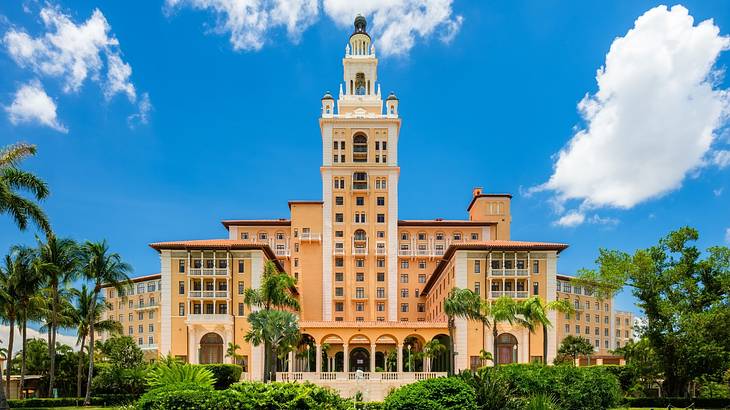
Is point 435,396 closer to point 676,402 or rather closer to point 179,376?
point 179,376

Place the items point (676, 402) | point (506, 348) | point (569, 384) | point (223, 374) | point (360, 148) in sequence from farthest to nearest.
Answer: point (360, 148) < point (506, 348) < point (223, 374) < point (676, 402) < point (569, 384)

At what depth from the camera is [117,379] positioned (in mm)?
56000

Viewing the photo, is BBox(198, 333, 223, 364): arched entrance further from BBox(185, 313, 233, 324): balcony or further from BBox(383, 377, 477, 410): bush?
BBox(383, 377, 477, 410): bush

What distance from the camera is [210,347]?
69.2 meters

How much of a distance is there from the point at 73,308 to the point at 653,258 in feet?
168

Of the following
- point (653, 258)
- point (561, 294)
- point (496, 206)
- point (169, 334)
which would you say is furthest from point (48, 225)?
point (561, 294)

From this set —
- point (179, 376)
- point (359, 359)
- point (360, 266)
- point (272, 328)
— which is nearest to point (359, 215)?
point (360, 266)

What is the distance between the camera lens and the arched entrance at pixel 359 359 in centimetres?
9206

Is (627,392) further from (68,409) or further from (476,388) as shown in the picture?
(68,409)

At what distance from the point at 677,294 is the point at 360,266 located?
50.0 meters

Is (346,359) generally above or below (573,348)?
above

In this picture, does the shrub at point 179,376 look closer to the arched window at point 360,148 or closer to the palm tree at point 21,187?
the palm tree at point 21,187

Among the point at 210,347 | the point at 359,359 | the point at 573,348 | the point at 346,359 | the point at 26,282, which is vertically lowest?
the point at 359,359

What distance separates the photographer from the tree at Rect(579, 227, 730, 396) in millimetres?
47375
